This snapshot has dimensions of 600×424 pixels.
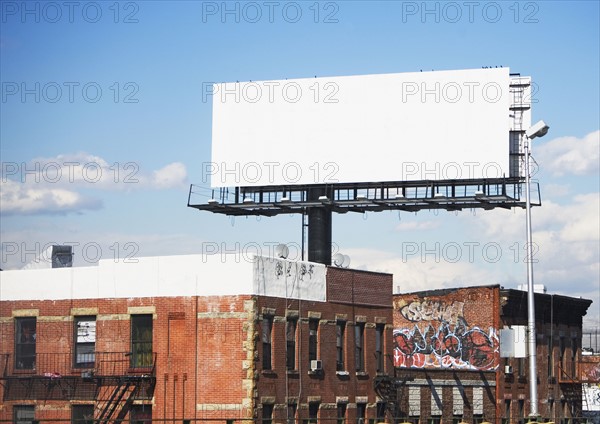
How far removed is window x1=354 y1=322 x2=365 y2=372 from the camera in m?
44.8

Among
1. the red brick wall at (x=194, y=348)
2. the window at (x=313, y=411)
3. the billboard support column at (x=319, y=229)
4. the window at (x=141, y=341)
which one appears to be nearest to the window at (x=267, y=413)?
the red brick wall at (x=194, y=348)

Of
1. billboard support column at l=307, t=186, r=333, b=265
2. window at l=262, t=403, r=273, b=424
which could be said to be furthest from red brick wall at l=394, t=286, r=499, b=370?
window at l=262, t=403, r=273, b=424

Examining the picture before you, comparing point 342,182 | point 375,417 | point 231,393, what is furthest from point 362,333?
point 342,182

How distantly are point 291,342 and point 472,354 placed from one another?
19518 millimetres

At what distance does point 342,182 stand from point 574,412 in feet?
69.2

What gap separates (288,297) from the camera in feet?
133

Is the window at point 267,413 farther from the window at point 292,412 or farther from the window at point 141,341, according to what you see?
the window at point 141,341

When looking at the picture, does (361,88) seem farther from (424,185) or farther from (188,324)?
(188,324)

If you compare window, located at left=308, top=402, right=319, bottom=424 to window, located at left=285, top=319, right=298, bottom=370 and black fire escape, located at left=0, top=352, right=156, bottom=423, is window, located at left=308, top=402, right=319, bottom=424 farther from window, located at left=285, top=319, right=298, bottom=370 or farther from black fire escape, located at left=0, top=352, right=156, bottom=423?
black fire escape, located at left=0, top=352, right=156, bottom=423

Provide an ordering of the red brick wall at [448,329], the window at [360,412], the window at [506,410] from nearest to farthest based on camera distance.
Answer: the window at [360,412] < the window at [506,410] < the red brick wall at [448,329]

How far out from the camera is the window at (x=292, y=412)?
132ft

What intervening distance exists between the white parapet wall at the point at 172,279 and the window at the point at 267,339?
3.02ft

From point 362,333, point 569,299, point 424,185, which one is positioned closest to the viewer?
point 362,333

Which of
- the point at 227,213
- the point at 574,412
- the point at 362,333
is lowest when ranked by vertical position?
the point at 574,412
